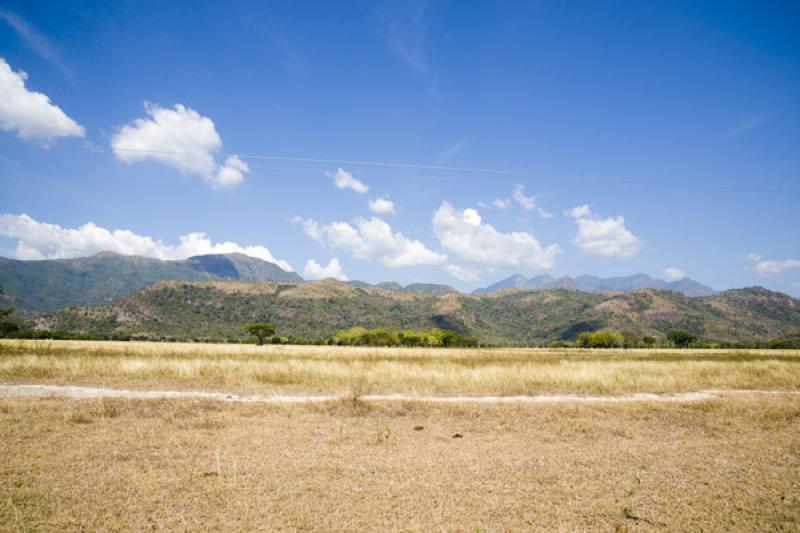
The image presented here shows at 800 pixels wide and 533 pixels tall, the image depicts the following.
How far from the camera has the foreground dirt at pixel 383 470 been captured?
16.7 ft

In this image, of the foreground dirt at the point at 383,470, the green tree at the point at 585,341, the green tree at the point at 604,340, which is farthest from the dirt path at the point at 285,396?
the green tree at the point at 585,341

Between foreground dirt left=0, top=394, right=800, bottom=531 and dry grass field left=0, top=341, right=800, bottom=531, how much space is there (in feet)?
0.10

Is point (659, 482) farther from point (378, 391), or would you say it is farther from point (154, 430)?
→ point (378, 391)

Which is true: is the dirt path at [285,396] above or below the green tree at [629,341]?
above

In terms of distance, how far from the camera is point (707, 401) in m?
14.2

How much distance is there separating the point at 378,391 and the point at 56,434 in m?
10.3

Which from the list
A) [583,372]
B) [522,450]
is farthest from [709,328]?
[522,450]

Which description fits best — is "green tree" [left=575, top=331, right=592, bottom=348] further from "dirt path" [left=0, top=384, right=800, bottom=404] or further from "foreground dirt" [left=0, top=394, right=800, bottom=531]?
"foreground dirt" [left=0, top=394, right=800, bottom=531]

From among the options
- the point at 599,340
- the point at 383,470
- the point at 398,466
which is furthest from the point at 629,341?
the point at 383,470

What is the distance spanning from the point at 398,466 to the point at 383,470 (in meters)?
0.33

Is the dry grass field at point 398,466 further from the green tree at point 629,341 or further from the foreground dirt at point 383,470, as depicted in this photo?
the green tree at point 629,341

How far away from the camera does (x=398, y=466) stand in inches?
281

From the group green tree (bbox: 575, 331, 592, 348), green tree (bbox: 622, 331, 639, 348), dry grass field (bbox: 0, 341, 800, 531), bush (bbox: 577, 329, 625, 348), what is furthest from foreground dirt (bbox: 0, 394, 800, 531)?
green tree (bbox: 622, 331, 639, 348)

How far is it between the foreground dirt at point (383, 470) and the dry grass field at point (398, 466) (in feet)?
0.10
